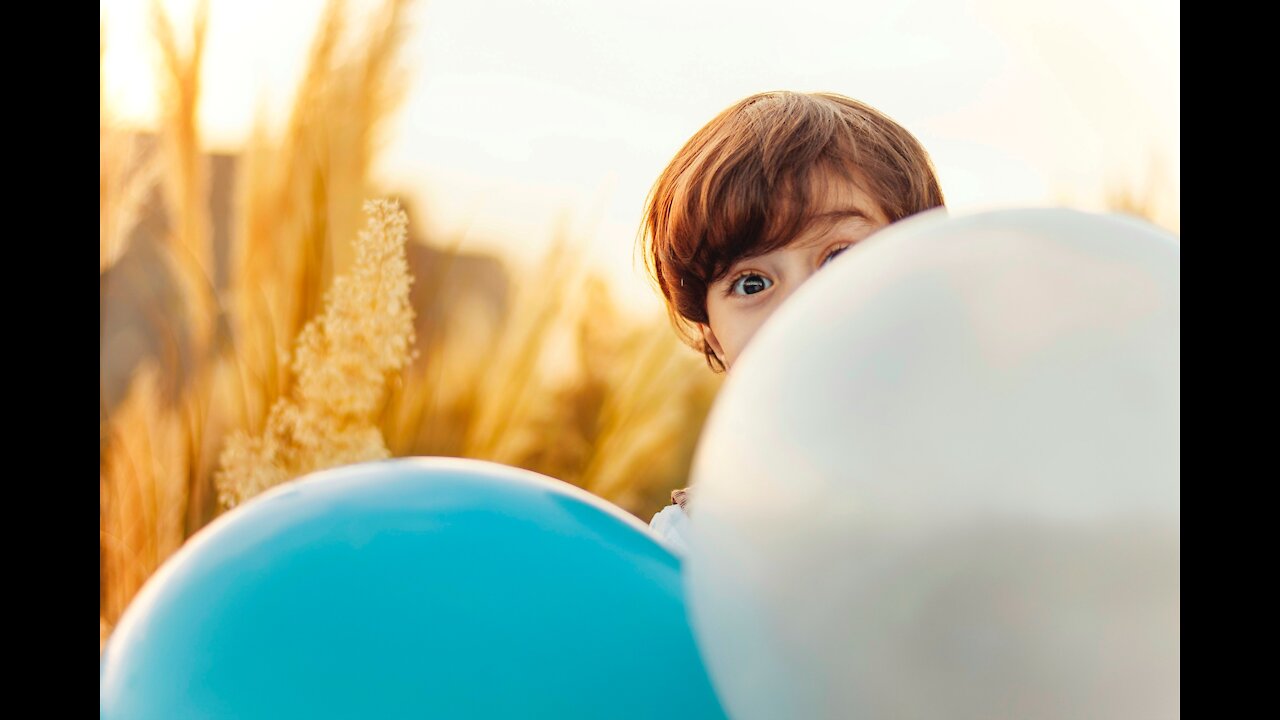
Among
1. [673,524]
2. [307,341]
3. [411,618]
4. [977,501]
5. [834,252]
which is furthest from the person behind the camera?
[307,341]

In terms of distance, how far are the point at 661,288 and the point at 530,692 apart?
0.98m

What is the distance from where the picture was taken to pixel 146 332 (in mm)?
2816

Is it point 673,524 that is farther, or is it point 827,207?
point 673,524

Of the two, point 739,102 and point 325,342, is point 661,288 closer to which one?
point 739,102

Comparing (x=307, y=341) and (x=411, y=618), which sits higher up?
(x=411, y=618)

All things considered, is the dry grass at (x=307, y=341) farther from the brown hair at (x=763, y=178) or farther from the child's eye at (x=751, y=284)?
the child's eye at (x=751, y=284)

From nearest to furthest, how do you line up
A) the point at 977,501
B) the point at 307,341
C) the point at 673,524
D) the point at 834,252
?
the point at 977,501, the point at 834,252, the point at 673,524, the point at 307,341

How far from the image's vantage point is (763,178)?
1.35 m

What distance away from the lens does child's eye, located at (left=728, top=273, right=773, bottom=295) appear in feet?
4.40

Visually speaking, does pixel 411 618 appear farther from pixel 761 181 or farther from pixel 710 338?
pixel 710 338

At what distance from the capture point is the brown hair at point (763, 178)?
133 centimetres

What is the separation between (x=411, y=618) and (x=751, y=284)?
744 mm

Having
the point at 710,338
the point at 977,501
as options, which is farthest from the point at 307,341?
the point at 977,501

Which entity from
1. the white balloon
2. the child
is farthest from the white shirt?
the white balloon
